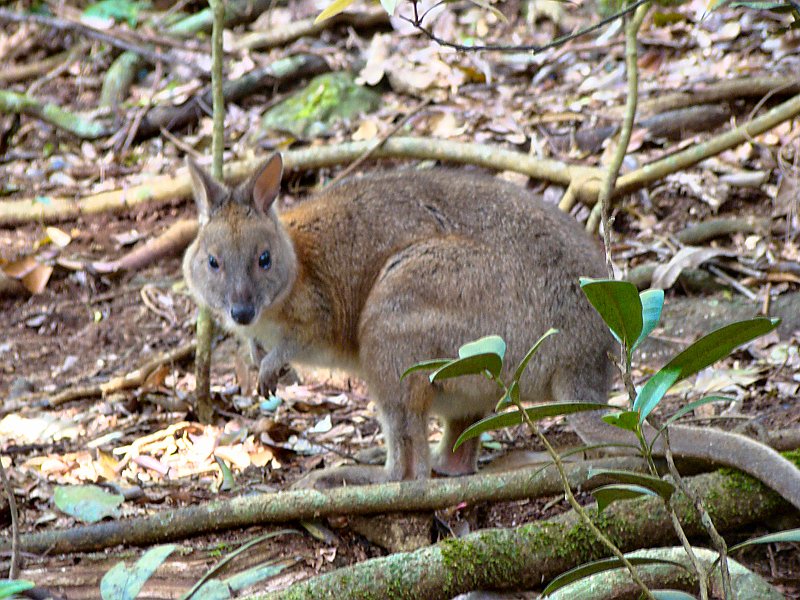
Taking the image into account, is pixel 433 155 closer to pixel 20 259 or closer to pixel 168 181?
pixel 168 181

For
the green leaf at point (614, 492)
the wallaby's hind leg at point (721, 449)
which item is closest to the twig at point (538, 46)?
the green leaf at point (614, 492)

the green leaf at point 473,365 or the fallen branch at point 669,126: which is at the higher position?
the green leaf at point 473,365

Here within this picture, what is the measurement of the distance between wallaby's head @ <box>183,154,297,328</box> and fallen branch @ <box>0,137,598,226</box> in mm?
2191

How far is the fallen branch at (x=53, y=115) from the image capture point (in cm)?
910

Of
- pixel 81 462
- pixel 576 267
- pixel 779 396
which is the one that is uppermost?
pixel 576 267

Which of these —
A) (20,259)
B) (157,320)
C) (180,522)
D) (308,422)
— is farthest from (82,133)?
(180,522)

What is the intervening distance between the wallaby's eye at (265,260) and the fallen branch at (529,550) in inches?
74.1

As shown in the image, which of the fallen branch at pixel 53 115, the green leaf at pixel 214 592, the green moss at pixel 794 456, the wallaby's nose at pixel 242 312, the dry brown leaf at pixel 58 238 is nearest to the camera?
the green leaf at pixel 214 592

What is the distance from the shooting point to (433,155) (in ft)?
23.2

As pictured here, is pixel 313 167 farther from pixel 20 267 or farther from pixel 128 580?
pixel 128 580

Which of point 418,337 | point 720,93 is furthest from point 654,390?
point 720,93

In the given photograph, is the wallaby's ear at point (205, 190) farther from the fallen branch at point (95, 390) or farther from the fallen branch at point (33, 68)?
the fallen branch at point (33, 68)

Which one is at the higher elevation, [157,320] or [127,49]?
[127,49]

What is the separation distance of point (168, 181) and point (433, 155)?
7.47ft
